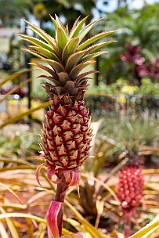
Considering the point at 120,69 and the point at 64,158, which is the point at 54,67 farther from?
the point at 120,69

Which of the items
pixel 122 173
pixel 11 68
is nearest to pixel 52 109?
pixel 122 173

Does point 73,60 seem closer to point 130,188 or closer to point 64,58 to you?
point 64,58

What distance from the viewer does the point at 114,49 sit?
57.0 ft

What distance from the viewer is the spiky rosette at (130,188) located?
243cm

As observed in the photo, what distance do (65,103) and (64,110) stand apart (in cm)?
2

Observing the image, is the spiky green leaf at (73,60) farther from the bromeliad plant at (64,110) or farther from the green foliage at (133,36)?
the green foliage at (133,36)

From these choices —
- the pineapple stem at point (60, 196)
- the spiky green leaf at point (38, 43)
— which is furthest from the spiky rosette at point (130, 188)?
the spiky green leaf at point (38, 43)

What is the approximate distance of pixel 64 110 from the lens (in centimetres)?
142

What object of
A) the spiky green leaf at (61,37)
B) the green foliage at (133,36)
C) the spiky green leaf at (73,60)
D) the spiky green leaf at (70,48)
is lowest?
the spiky green leaf at (73,60)

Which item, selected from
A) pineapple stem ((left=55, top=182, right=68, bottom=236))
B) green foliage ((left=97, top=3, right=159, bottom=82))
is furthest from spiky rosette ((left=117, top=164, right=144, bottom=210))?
green foliage ((left=97, top=3, right=159, bottom=82))

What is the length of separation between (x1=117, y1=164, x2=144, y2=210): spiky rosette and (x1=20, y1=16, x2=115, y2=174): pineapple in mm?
1029

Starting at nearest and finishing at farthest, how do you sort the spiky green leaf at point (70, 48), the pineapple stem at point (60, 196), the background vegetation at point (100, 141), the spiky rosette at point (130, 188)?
1. the spiky green leaf at point (70, 48)
2. the pineapple stem at point (60, 196)
3. the spiky rosette at point (130, 188)
4. the background vegetation at point (100, 141)

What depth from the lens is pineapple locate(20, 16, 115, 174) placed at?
1.42 metres

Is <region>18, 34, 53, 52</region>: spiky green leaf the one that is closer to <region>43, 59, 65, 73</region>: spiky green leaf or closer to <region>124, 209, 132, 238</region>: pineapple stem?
<region>43, 59, 65, 73</region>: spiky green leaf
